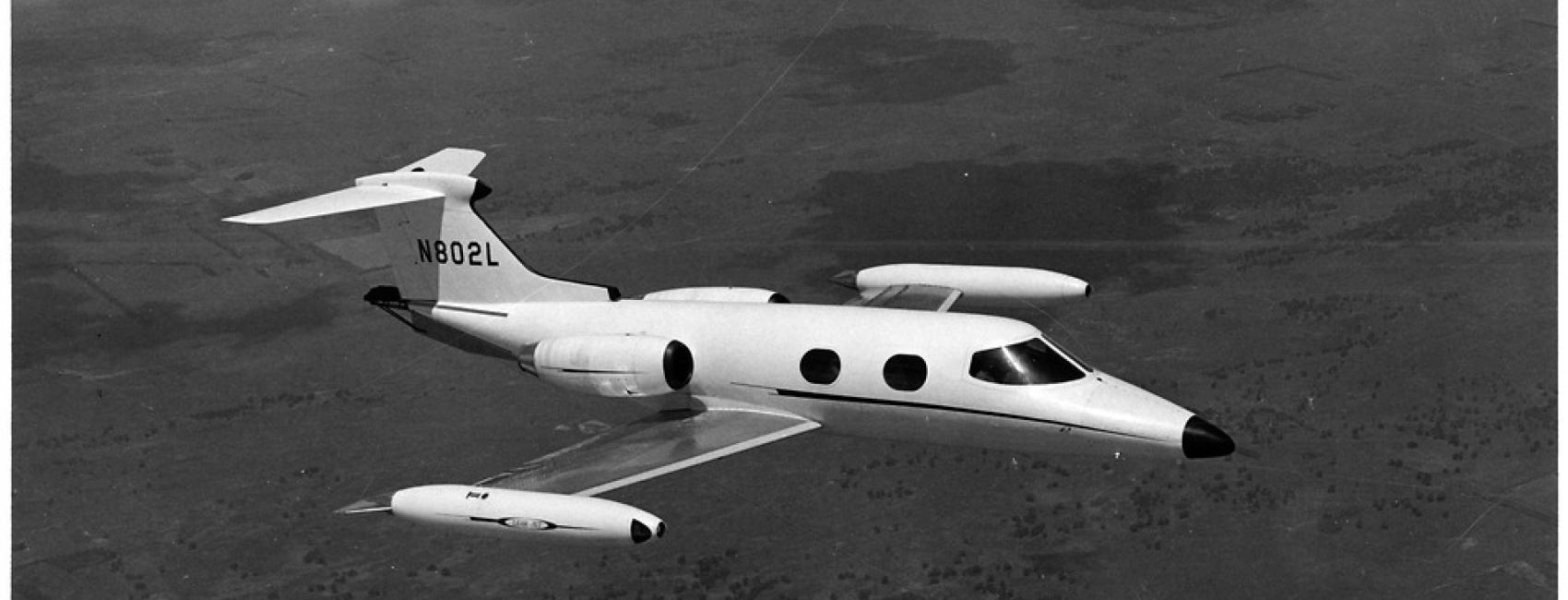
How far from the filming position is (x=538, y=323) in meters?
24.9

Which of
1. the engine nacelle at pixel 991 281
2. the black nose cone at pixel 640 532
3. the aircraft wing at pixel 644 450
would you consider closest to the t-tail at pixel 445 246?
the aircraft wing at pixel 644 450

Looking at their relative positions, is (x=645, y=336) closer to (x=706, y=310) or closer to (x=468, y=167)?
(x=706, y=310)

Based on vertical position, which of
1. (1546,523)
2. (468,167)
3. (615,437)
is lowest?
(1546,523)

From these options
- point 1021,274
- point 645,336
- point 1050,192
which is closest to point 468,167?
point 645,336

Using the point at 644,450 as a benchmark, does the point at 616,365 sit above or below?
above

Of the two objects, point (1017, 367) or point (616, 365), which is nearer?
point (1017, 367)

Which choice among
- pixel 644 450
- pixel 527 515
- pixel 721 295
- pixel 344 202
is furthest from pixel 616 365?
pixel 344 202

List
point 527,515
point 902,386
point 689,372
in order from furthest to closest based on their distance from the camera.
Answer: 1. point 689,372
2. point 902,386
3. point 527,515

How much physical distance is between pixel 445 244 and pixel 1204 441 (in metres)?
10.9

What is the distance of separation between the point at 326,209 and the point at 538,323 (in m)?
3.28

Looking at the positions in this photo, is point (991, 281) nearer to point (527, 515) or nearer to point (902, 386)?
point (902, 386)

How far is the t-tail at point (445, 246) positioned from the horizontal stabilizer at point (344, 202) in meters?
0.01

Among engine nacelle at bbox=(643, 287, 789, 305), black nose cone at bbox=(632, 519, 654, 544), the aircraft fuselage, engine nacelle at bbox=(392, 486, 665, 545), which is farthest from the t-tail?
black nose cone at bbox=(632, 519, 654, 544)

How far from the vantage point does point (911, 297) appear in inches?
1035
